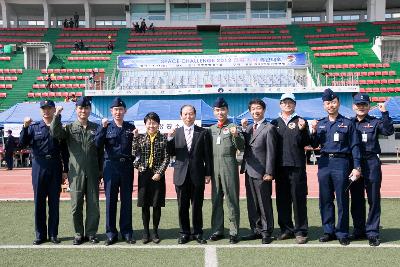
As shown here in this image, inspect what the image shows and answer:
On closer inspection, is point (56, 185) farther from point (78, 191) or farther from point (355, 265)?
point (355, 265)

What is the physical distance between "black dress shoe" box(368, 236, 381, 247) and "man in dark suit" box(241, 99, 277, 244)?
4.02 feet

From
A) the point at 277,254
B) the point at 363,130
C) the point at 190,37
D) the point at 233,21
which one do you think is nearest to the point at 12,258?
the point at 277,254

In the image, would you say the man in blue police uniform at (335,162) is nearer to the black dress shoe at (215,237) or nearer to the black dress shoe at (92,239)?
the black dress shoe at (215,237)

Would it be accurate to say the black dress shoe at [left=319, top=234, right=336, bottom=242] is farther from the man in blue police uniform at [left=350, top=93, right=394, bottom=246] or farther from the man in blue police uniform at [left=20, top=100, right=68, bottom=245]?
the man in blue police uniform at [left=20, top=100, right=68, bottom=245]

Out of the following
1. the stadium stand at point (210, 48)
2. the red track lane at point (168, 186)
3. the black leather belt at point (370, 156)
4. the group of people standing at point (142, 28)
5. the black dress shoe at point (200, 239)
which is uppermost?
the group of people standing at point (142, 28)

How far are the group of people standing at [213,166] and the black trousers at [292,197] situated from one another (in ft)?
0.04

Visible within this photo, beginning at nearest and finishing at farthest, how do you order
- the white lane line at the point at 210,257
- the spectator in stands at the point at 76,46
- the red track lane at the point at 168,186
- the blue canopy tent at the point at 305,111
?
the white lane line at the point at 210,257
the red track lane at the point at 168,186
the blue canopy tent at the point at 305,111
the spectator in stands at the point at 76,46

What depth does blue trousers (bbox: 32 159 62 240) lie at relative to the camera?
217 inches

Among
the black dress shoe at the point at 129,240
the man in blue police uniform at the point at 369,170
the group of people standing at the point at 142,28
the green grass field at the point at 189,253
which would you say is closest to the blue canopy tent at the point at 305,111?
the green grass field at the point at 189,253

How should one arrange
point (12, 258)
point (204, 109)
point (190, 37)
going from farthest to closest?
1. point (190, 37)
2. point (204, 109)
3. point (12, 258)

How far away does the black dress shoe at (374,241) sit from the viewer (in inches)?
206

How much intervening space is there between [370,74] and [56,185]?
26329 mm

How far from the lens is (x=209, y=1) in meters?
39.7

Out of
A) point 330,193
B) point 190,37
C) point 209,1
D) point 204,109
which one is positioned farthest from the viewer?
point 209,1
